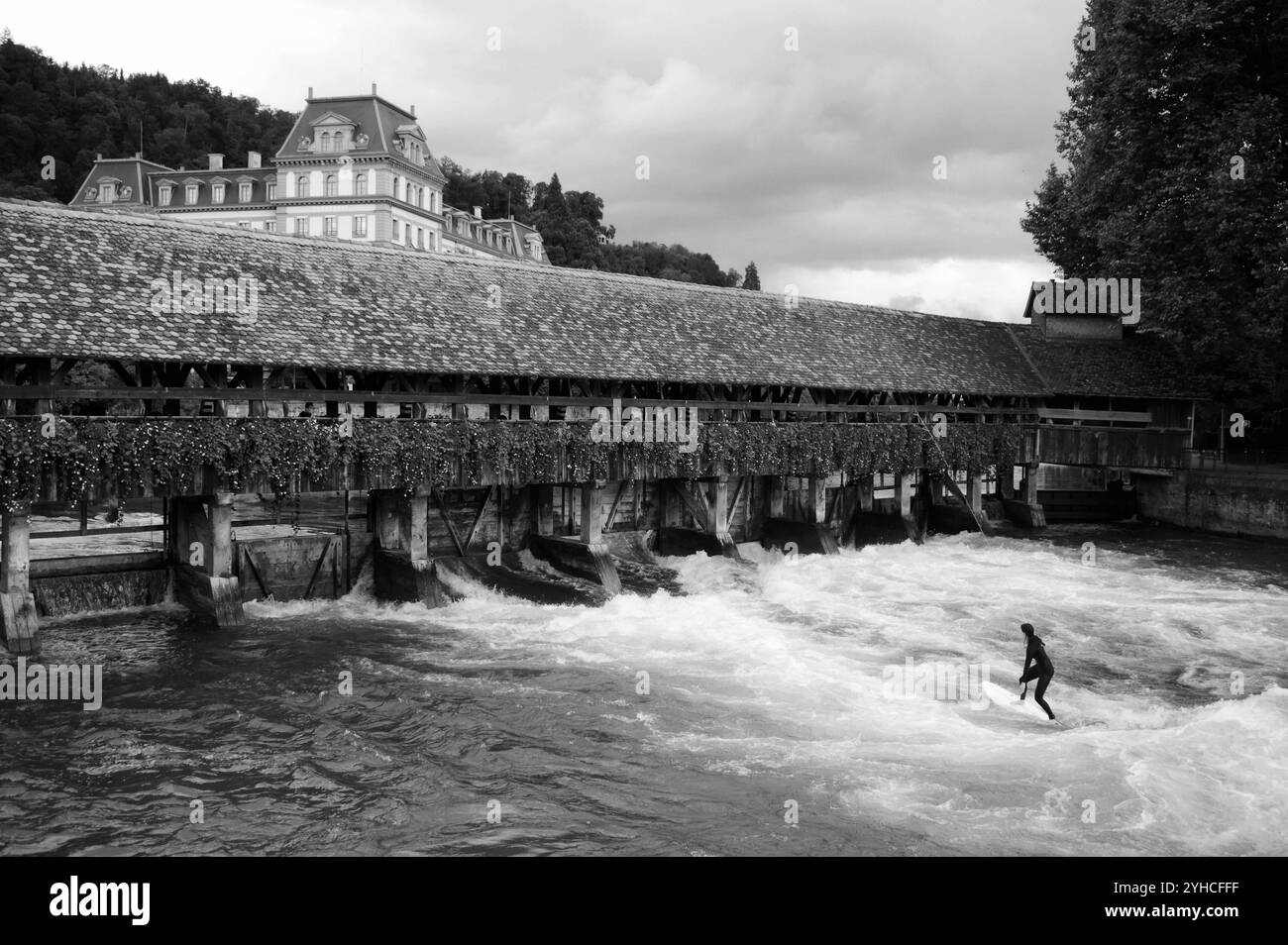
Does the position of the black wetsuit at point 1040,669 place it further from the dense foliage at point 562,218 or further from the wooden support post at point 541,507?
the dense foliage at point 562,218

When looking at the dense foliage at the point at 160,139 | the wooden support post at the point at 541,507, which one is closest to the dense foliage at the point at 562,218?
the dense foliage at the point at 160,139

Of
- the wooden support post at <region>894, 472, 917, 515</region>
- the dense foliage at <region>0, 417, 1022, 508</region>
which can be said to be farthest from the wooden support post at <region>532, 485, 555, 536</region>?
the wooden support post at <region>894, 472, 917, 515</region>

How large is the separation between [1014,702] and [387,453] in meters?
11.7

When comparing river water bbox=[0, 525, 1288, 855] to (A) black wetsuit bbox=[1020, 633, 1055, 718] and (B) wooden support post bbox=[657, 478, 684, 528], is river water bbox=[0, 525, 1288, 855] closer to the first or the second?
(A) black wetsuit bbox=[1020, 633, 1055, 718]

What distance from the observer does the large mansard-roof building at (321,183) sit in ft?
215

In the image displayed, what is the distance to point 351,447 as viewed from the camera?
1791cm

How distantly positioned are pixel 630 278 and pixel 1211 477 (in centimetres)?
2062

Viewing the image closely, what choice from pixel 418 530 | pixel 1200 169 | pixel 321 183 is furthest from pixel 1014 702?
pixel 321 183

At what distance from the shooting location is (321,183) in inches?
2621

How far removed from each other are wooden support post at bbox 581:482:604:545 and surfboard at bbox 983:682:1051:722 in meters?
10.1

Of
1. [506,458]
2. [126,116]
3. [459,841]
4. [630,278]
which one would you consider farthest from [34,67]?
[459,841]

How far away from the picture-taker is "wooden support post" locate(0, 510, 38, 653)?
14.8 m

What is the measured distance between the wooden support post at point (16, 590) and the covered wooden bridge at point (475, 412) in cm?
4

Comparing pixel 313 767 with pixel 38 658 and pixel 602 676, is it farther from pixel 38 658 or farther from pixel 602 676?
pixel 38 658
